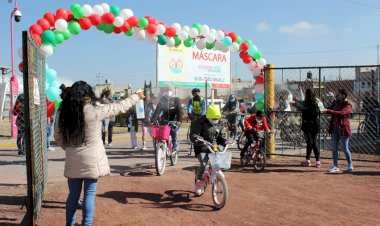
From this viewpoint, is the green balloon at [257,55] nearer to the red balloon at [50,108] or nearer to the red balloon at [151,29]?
the red balloon at [151,29]

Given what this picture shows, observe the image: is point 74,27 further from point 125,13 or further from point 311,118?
point 311,118

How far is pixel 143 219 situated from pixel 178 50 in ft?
40.5

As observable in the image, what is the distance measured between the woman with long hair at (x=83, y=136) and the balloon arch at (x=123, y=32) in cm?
326

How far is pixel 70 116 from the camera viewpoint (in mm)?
4516

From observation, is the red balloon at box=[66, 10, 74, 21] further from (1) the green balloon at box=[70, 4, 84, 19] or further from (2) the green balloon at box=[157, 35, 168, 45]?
(2) the green balloon at box=[157, 35, 168, 45]

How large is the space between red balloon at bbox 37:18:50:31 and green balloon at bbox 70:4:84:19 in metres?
0.64

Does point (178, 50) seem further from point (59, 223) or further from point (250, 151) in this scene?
point (59, 223)

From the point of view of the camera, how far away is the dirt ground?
5.68 m

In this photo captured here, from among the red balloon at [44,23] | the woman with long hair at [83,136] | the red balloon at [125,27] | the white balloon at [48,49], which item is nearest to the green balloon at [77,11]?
the red balloon at [44,23]

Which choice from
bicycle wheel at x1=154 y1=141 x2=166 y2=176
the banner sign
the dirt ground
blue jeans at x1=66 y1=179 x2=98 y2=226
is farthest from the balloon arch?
the banner sign

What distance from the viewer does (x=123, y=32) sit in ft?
32.5

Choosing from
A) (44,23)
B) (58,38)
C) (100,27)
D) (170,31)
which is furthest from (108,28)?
(170,31)

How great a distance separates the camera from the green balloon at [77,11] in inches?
350

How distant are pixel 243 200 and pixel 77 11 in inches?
213
